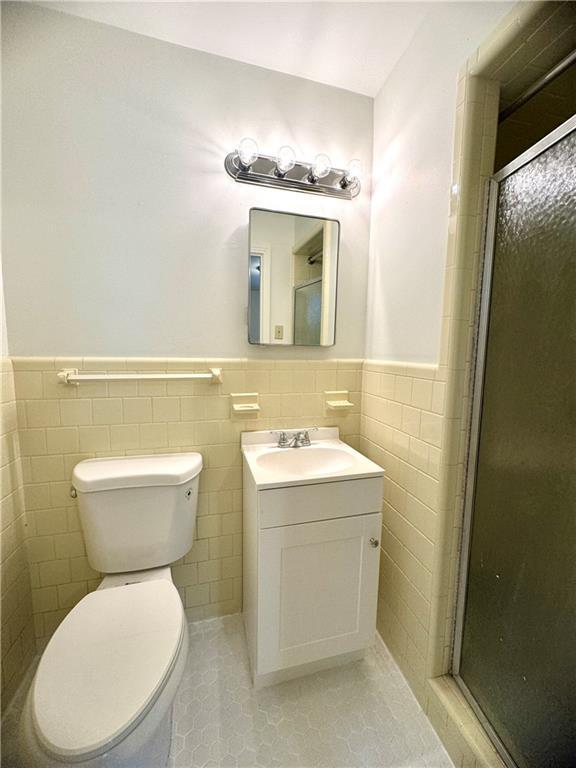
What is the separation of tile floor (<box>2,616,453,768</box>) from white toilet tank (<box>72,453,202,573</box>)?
502 millimetres

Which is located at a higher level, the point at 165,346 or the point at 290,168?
the point at 290,168

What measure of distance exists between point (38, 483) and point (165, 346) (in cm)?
72

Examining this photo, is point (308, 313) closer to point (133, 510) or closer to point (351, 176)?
point (351, 176)

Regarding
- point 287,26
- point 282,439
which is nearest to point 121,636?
point 282,439

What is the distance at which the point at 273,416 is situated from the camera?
1414 millimetres

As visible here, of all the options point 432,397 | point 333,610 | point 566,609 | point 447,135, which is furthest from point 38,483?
point 447,135

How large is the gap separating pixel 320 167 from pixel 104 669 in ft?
5.85

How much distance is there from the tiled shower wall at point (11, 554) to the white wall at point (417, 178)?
1471 mm

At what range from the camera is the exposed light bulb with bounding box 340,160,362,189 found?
1.31 meters

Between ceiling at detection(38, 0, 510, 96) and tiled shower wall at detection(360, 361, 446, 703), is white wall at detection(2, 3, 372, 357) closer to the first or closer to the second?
ceiling at detection(38, 0, 510, 96)

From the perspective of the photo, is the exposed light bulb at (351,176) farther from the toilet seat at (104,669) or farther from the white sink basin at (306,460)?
the toilet seat at (104,669)

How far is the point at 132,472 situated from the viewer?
110 centimetres

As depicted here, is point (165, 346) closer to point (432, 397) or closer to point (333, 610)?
point (432, 397)

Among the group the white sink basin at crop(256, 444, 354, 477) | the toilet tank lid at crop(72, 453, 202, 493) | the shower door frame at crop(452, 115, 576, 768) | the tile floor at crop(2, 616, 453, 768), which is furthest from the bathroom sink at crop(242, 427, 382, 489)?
the tile floor at crop(2, 616, 453, 768)
